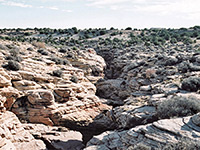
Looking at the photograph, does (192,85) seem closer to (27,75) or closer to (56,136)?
(56,136)

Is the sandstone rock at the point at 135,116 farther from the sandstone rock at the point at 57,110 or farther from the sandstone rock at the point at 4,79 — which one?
the sandstone rock at the point at 4,79

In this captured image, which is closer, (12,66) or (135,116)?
(135,116)

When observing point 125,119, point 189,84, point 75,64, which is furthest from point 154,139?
point 75,64

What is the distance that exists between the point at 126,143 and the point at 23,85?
9812mm

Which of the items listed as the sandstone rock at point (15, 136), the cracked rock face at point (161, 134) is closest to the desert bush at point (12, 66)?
the sandstone rock at point (15, 136)

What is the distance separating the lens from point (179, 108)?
23.9 feet

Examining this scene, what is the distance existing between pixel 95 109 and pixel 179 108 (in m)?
10.2

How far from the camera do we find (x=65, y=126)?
1424 cm

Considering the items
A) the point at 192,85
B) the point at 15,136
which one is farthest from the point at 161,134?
the point at 15,136

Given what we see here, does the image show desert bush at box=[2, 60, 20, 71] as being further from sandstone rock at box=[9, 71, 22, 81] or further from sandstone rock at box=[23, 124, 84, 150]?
sandstone rock at box=[23, 124, 84, 150]

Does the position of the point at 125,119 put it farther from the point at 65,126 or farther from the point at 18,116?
the point at 18,116

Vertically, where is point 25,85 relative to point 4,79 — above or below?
below

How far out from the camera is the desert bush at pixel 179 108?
7215 millimetres

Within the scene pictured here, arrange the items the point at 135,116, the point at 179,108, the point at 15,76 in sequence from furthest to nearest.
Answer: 1. the point at 15,76
2. the point at 135,116
3. the point at 179,108
